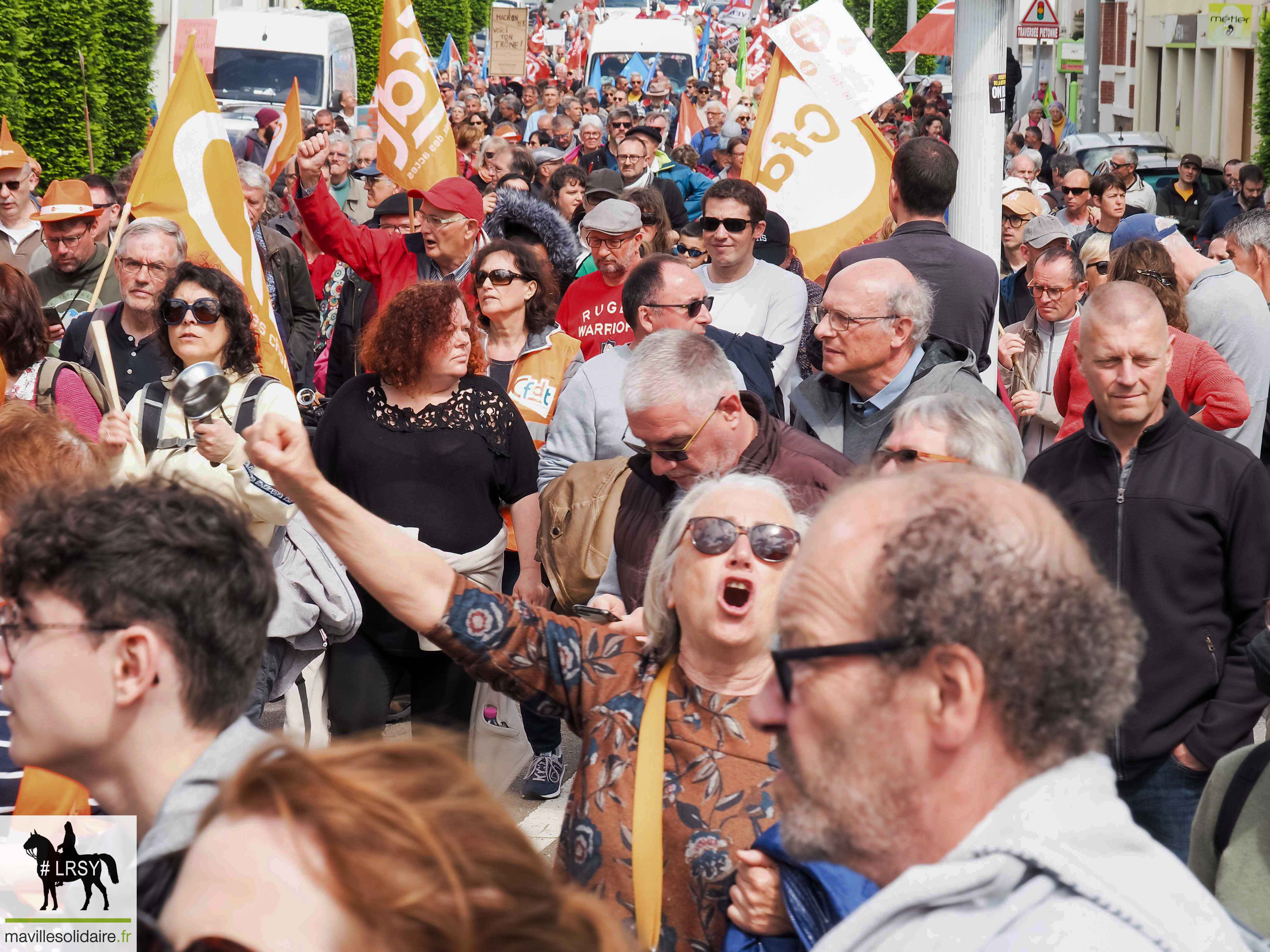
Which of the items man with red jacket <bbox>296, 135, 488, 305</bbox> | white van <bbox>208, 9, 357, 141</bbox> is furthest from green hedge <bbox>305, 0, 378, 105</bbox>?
man with red jacket <bbox>296, 135, 488, 305</bbox>

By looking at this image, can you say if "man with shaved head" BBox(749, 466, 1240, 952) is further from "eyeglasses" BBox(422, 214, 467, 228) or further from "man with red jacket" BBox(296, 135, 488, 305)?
"eyeglasses" BBox(422, 214, 467, 228)

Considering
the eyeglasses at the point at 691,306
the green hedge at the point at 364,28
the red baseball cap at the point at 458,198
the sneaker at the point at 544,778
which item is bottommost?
the sneaker at the point at 544,778

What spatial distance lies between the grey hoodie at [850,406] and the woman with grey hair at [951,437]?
78 cm

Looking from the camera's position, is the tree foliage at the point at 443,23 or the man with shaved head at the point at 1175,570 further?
the tree foliage at the point at 443,23

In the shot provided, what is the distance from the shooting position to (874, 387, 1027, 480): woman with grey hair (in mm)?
3234

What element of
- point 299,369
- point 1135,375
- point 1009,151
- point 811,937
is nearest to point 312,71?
point 1009,151

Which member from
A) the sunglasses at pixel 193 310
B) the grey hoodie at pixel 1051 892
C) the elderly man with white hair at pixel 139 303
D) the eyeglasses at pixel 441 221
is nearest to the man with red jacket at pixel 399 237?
the eyeglasses at pixel 441 221

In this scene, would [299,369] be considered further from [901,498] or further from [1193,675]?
[901,498]

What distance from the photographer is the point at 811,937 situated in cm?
213

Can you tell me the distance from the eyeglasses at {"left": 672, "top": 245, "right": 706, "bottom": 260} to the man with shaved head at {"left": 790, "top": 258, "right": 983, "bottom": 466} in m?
3.64

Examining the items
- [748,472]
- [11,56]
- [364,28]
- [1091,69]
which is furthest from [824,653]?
[364,28]

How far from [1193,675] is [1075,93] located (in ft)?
99.0

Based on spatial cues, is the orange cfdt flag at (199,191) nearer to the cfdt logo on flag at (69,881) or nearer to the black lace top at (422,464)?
the black lace top at (422,464)

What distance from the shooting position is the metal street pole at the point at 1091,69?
22125 millimetres
